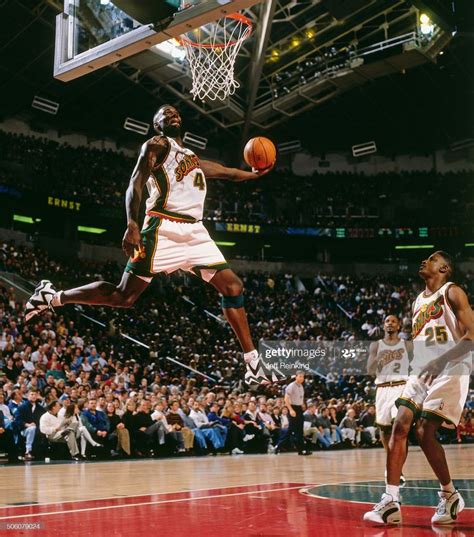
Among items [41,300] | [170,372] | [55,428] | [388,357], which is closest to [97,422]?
[55,428]

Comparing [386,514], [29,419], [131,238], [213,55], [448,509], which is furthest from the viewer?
[213,55]

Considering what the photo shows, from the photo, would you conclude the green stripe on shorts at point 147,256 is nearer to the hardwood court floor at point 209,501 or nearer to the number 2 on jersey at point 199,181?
the number 2 on jersey at point 199,181

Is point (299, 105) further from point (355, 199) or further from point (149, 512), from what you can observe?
point (149, 512)

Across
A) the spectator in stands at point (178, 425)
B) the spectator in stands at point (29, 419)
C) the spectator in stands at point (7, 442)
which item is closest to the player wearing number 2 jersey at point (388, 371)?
the spectator in stands at point (29, 419)

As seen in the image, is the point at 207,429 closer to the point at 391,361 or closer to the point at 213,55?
the point at 391,361

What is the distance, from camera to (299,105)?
90.7ft

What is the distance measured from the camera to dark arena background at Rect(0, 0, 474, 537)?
544cm

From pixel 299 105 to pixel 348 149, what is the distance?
622 cm

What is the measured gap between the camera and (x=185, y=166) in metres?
4.86

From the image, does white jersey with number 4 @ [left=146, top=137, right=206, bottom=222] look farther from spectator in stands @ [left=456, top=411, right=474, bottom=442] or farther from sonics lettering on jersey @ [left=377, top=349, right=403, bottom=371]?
spectator in stands @ [left=456, top=411, right=474, bottom=442]

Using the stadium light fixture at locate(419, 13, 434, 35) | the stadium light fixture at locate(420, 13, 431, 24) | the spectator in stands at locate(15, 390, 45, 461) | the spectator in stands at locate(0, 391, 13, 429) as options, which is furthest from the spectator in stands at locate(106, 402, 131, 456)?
the stadium light fixture at locate(420, 13, 431, 24)

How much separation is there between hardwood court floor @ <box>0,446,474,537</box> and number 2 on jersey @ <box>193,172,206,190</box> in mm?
2329

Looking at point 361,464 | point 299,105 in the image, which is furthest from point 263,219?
point 361,464

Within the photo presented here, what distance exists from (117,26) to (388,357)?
15.1 feet
